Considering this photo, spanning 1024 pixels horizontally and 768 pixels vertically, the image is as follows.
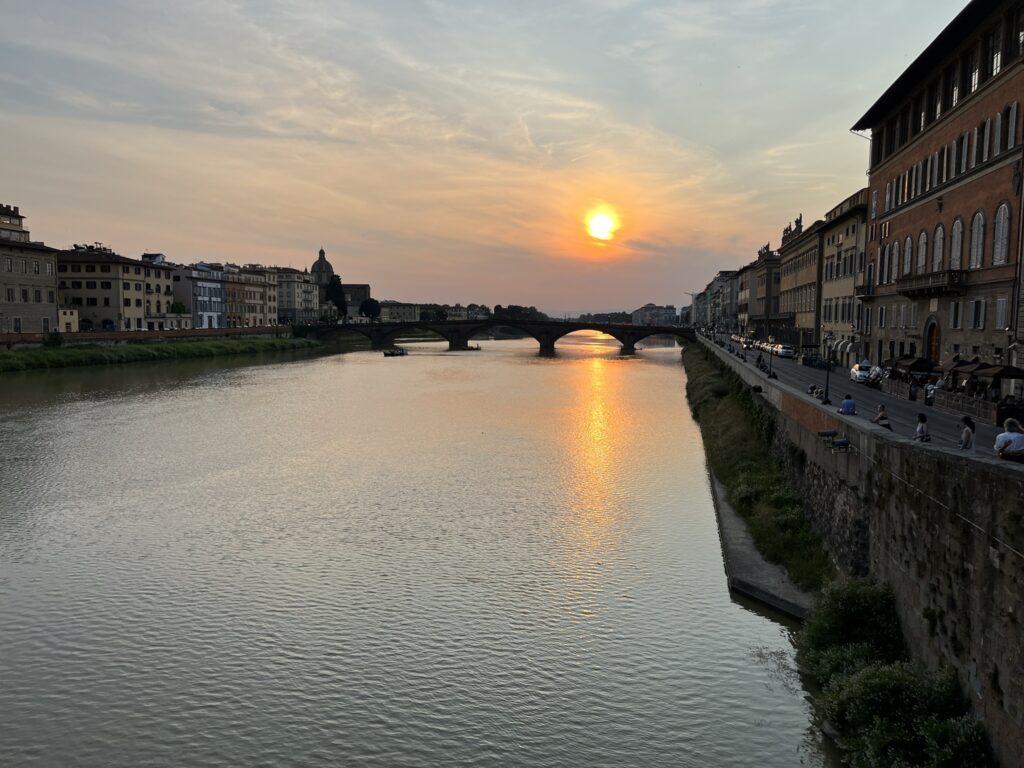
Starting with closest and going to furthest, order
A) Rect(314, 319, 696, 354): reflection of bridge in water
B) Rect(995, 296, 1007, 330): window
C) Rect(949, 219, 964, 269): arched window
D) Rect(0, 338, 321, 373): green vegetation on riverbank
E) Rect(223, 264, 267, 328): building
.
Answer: Rect(995, 296, 1007, 330): window < Rect(949, 219, 964, 269): arched window < Rect(0, 338, 321, 373): green vegetation on riverbank < Rect(314, 319, 696, 354): reflection of bridge in water < Rect(223, 264, 267, 328): building

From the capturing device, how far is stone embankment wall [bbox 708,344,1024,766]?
1008 centimetres

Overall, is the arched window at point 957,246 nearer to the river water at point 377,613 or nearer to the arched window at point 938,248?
the arched window at point 938,248

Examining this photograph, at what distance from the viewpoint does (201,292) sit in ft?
429

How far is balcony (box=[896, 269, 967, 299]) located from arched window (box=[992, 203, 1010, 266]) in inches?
100

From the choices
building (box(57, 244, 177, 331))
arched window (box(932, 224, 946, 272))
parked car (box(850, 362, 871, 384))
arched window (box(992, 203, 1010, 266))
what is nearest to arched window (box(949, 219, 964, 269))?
arched window (box(932, 224, 946, 272))

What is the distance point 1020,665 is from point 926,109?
36.0 m

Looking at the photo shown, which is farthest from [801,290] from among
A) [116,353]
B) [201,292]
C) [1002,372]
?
[201,292]

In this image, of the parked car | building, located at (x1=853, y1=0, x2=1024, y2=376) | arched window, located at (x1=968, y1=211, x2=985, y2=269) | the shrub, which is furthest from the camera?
the parked car

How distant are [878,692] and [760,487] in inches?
534

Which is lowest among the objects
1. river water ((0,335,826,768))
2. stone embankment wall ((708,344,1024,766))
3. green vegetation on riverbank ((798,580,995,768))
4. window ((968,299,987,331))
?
river water ((0,335,826,768))

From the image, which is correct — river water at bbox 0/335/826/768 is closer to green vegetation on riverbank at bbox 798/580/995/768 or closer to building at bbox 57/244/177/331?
green vegetation on riverbank at bbox 798/580/995/768

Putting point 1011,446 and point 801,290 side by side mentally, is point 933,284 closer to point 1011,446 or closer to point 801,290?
point 1011,446

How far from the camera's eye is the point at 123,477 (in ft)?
107

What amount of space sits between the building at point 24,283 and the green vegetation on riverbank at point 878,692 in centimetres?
8622
